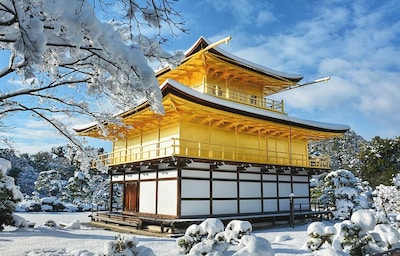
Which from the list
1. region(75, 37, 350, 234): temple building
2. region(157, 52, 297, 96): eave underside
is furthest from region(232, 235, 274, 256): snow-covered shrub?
region(157, 52, 297, 96): eave underside

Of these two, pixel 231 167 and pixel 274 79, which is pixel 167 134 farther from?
pixel 274 79

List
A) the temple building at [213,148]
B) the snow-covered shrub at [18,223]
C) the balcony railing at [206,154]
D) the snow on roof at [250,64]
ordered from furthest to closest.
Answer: the snow on roof at [250,64] → the snow-covered shrub at [18,223] → the balcony railing at [206,154] → the temple building at [213,148]

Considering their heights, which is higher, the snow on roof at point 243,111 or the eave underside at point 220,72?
the eave underside at point 220,72

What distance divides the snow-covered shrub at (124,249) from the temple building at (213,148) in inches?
272

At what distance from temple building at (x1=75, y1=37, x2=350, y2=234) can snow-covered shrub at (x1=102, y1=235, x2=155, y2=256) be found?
22.7ft

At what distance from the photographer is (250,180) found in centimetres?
1781

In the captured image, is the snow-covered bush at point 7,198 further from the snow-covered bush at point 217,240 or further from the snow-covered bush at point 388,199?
the snow-covered bush at point 388,199

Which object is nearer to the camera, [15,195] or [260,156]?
[15,195]

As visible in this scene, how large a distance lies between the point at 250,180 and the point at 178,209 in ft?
16.9

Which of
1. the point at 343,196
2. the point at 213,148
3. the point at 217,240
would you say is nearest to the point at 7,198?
the point at 213,148

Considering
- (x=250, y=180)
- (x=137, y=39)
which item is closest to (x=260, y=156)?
(x=250, y=180)

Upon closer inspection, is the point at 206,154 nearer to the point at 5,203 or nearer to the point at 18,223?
the point at 5,203

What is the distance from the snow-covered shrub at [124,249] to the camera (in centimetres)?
672

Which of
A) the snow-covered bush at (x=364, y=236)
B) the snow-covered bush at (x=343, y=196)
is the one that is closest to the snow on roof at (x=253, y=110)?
the snow-covered bush at (x=343, y=196)
